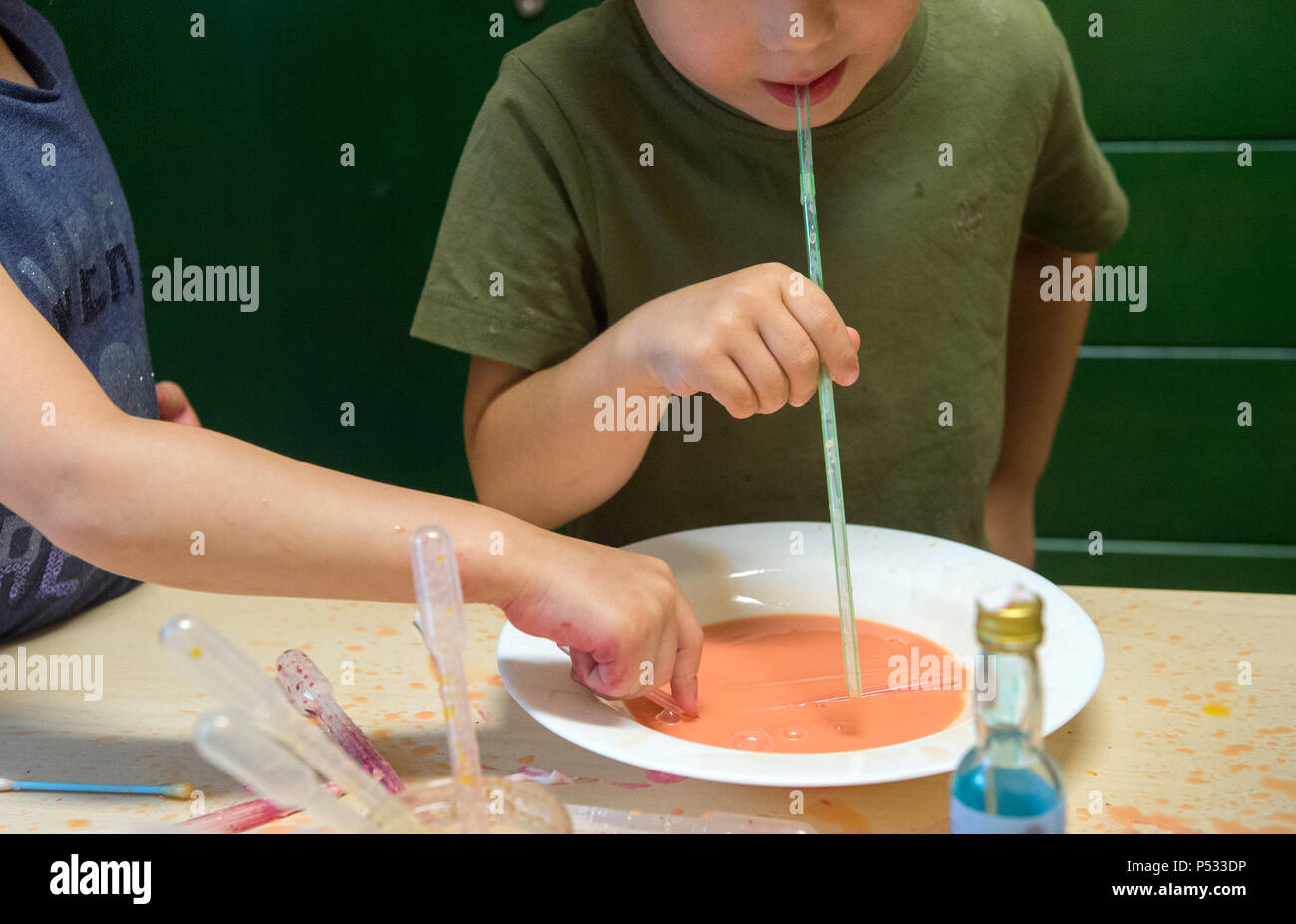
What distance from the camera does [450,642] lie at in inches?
17.8

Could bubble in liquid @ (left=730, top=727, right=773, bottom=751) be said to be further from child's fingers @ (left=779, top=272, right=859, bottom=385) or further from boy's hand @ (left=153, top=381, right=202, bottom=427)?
boy's hand @ (left=153, top=381, right=202, bottom=427)

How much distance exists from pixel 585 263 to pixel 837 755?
560mm

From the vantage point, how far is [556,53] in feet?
3.20

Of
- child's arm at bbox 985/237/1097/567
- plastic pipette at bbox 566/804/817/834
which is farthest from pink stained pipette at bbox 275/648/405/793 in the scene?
child's arm at bbox 985/237/1097/567

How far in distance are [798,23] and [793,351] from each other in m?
0.22

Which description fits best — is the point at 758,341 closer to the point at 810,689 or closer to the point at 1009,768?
the point at 810,689

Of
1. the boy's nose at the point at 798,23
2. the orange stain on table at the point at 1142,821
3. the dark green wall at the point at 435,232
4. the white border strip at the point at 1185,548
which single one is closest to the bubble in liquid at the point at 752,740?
the orange stain on table at the point at 1142,821

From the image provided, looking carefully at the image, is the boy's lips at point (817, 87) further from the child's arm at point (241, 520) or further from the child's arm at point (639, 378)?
the child's arm at point (241, 520)

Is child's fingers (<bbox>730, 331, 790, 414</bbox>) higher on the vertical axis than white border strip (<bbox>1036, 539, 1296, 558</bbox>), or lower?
higher

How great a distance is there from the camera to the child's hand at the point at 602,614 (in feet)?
2.05

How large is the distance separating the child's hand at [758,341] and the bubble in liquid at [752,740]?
19 cm

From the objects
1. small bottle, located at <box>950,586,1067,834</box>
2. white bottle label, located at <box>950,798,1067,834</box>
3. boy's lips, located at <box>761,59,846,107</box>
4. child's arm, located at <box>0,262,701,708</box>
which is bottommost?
white bottle label, located at <box>950,798,1067,834</box>

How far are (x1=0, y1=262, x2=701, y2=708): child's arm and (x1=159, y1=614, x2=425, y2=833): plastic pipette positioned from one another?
19cm

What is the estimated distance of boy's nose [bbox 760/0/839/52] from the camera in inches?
29.4
